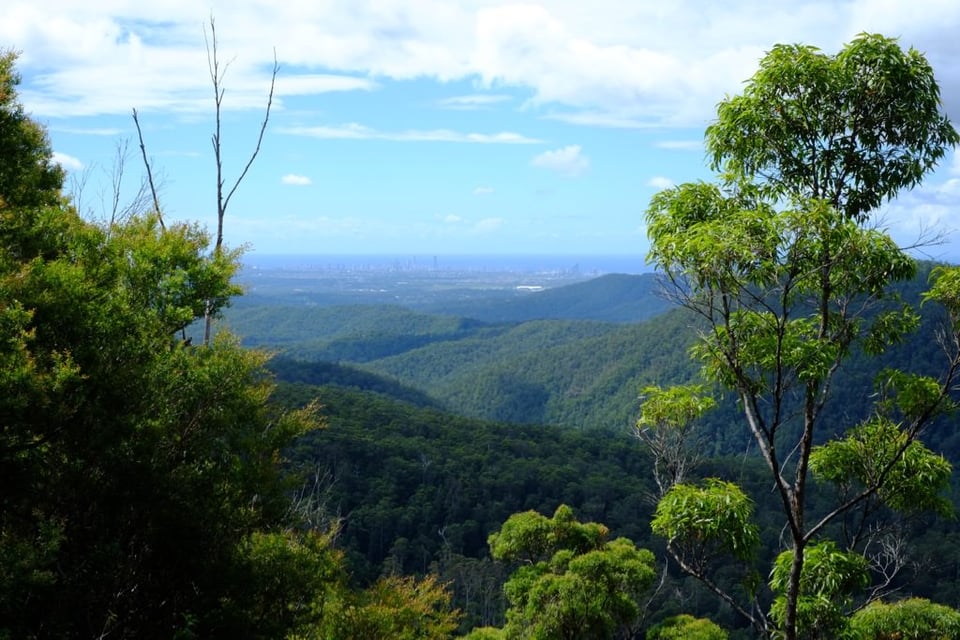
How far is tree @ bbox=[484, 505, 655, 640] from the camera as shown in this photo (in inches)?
447

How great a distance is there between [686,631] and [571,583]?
199cm

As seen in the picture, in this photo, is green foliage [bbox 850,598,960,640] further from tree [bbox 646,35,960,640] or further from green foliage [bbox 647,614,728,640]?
green foliage [bbox 647,614,728,640]

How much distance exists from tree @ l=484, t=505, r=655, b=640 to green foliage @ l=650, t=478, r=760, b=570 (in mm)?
5982

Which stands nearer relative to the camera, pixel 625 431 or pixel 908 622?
pixel 908 622

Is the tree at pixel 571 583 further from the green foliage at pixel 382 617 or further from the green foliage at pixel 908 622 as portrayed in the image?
the green foliage at pixel 908 622

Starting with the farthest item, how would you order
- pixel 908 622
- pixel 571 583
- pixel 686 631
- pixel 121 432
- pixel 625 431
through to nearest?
pixel 686 631, pixel 571 583, pixel 625 431, pixel 908 622, pixel 121 432

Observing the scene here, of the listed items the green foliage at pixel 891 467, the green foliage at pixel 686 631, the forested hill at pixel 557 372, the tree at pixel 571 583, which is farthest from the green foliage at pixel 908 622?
the forested hill at pixel 557 372

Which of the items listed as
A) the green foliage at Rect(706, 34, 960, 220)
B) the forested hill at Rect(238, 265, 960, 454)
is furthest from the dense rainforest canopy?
the forested hill at Rect(238, 265, 960, 454)

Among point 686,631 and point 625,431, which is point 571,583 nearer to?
point 686,631

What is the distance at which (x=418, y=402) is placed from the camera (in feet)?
386

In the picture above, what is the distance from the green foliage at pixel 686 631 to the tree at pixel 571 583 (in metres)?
0.48

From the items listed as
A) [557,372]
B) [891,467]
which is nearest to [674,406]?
[891,467]

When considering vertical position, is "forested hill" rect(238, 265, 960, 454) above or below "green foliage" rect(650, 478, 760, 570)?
below

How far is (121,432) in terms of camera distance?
6.16 m
